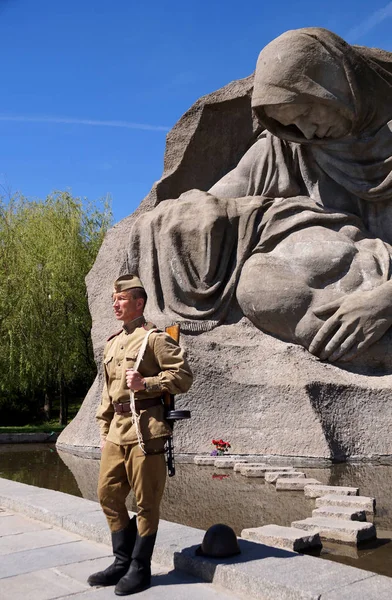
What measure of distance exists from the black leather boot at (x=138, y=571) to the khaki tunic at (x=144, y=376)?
16.2 inches

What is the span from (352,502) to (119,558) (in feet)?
5.58

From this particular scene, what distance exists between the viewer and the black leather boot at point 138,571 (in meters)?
2.60

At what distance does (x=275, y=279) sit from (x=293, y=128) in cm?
190

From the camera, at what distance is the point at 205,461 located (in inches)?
238

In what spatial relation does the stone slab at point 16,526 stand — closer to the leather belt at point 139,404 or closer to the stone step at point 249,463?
the leather belt at point 139,404

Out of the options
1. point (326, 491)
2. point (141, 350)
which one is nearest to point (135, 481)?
point (141, 350)

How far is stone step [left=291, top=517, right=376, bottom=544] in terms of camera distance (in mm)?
3330

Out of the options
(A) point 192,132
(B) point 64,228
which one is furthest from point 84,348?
(A) point 192,132

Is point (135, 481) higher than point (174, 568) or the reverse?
higher

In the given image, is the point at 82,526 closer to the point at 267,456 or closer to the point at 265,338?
the point at 267,456

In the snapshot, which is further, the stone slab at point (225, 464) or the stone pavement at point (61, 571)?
the stone slab at point (225, 464)

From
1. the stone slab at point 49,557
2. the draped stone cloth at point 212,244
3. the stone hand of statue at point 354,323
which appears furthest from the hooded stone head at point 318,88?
the stone slab at point 49,557

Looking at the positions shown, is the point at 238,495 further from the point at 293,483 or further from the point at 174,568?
the point at 174,568

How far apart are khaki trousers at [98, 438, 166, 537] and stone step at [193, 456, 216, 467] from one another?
10.5 ft
